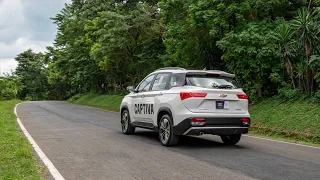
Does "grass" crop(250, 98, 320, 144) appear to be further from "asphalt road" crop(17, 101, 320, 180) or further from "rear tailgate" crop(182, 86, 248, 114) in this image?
"rear tailgate" crop(182, 86, 248, 114)

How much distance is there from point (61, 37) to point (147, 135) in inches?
1313

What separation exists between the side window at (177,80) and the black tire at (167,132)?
838mm

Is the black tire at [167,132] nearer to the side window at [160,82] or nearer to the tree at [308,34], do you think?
the side window at [160,82]

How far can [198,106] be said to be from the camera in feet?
26.7

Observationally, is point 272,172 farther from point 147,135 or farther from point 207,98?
point 147,135

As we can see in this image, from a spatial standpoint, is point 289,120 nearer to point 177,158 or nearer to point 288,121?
point 288,121

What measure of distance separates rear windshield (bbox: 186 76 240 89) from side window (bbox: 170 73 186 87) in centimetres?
12

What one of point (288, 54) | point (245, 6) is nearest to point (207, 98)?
point (288, 54)

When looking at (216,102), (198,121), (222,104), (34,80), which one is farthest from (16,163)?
(34,80)

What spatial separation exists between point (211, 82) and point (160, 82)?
5.25 ft

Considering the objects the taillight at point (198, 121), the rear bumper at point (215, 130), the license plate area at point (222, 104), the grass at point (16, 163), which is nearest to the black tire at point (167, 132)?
the rear bumper at point (215, 130)

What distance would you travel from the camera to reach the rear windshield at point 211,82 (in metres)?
8.45

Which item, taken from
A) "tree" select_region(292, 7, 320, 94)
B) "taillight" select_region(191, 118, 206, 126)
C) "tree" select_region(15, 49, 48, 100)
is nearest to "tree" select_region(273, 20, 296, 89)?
"tree" select_region(292, 7, 320, 94)

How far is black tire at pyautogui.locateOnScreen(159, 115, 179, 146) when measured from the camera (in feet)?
27.9
